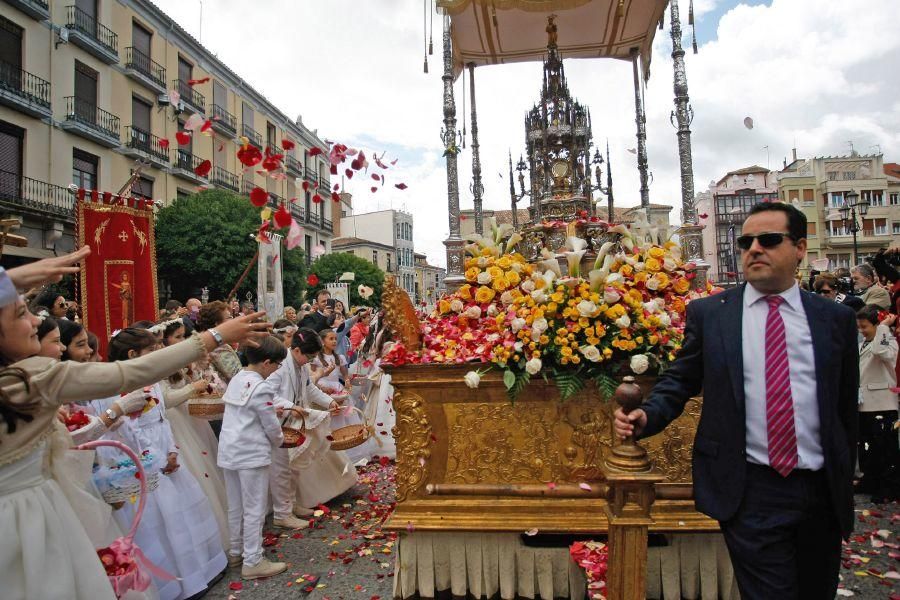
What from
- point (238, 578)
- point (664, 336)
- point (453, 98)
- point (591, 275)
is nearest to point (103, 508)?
point (238, 578)

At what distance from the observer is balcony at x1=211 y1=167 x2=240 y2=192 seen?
93.9 feet

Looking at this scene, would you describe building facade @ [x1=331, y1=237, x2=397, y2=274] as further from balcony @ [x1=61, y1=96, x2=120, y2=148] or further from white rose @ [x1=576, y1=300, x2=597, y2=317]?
white rose @ [x1=576, y1=300, x2=597, y2=317]

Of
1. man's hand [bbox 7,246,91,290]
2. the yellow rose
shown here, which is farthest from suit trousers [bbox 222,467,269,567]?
man's hand [bbox 7,246,91,290]

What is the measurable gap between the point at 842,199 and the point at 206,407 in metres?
58.8

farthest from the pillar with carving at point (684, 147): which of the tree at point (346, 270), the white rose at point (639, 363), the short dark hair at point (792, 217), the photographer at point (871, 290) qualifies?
the tree at point (346, 270)

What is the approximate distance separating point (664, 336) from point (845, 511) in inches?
60.8

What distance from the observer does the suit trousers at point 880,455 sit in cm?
516

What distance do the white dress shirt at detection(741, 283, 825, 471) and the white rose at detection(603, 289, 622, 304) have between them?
1.26m

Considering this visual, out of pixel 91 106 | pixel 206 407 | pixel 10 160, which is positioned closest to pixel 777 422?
pixel 206 407

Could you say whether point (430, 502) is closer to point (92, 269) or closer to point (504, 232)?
point (504, 232)

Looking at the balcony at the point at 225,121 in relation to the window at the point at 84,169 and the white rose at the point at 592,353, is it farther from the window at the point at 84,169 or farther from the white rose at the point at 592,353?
the white rose at the point at 592,353

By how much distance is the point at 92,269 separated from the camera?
7875mm

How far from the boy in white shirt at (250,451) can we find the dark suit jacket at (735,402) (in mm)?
2945

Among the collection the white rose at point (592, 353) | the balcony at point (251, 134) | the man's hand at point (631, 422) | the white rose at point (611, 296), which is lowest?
the man's hand at point (631, 422)
